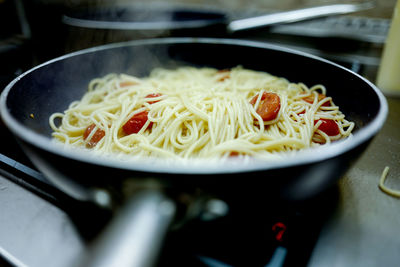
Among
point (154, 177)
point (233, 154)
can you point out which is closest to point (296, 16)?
point (233, 154)

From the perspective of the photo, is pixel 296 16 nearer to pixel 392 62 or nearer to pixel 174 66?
pixel 392 62

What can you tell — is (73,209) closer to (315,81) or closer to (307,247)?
(307,247)

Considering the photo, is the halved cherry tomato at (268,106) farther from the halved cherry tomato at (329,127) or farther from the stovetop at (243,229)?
the stovetop at (243,229)

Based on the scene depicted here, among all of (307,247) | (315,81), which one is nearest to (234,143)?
(307,247)

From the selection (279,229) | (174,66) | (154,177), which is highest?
(154,177)

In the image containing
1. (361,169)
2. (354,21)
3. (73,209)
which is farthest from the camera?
(354,21)

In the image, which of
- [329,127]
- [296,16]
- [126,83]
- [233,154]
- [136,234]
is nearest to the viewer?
[136,234]

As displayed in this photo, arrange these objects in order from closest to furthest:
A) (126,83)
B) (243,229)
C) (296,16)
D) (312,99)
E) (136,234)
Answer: (136,234) → (243,229) → (312,99) → (126,83) → (296,16)
